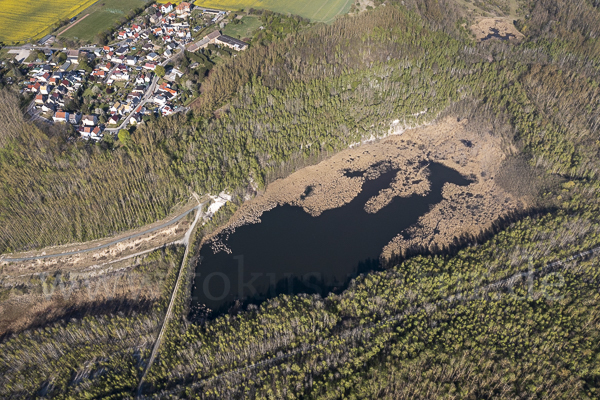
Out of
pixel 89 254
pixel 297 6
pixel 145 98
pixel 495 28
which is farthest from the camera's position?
pixel 495 28

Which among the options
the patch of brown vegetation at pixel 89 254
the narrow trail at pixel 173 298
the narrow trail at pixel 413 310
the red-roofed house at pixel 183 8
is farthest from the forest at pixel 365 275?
the red-roofed house at pixel 183 8

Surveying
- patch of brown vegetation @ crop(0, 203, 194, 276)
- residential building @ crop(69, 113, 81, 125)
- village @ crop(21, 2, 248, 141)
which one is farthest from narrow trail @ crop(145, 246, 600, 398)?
residential building @ crop(69, 113, 81, 125)

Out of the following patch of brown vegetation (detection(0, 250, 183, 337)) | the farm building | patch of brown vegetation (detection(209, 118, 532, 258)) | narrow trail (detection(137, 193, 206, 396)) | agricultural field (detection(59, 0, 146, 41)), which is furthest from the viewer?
agricultural field (detection(59, 0, 146, 41))

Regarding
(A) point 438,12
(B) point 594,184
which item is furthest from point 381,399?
(A) point 438,12

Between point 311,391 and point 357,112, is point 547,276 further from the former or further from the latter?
point 357,112

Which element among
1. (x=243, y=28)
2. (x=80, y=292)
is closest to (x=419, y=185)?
(x=243, y=28)

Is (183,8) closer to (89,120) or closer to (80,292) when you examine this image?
(89,120)

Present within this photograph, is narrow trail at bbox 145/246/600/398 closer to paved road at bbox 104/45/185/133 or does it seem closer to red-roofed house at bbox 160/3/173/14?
paved road at bbox 104/45/185/133
